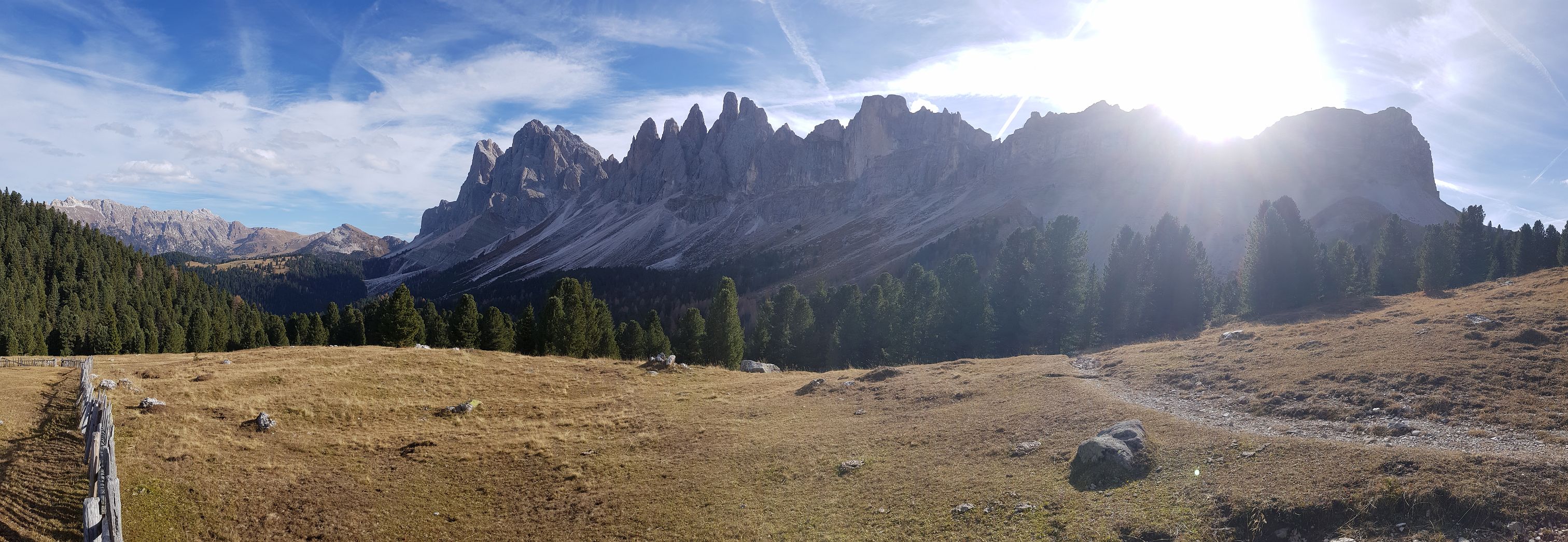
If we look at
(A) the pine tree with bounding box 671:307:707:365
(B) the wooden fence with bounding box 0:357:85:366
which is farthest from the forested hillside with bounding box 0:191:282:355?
(A) the pine tree with bounding box 671:307:707:365

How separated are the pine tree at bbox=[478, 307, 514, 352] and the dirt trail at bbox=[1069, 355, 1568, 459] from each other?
6477cm

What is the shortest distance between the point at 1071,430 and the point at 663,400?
67.0 feet

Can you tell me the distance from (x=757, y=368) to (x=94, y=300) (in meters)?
135

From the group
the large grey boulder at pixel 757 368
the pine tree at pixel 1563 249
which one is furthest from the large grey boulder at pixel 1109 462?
the pine tree at pixel 1563 249

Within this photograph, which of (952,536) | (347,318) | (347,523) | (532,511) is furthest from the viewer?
(347,318)

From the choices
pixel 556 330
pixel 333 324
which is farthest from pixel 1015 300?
pixel 333 324

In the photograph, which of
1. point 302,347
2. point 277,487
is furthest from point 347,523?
point 302,347

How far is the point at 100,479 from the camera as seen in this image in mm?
14555

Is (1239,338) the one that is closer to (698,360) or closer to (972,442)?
(972,442)

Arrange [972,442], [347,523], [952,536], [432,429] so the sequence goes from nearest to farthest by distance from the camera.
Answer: [952,536]
[347,523]
[972,442]
[432,429]

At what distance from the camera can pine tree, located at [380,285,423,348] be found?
62188mm

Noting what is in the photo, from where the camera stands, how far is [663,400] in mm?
33250

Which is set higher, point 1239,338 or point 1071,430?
point 1239,338

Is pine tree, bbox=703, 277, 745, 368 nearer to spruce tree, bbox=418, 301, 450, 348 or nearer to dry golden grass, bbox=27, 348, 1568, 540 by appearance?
dry golden grass, bbox=27, 348, 1568, 540
